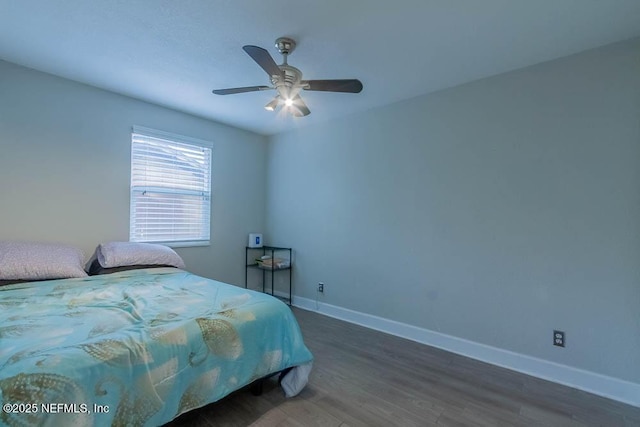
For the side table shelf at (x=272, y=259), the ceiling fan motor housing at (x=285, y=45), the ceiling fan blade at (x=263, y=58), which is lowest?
the side table shelf at (x=272, y=259)

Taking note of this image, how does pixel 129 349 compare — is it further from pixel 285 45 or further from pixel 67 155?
pixel 67 155

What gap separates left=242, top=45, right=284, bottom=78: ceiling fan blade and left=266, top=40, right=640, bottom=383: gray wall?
1.67 meters

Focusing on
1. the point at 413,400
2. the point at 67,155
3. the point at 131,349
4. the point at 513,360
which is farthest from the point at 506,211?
the point at 67,155

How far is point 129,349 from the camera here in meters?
1.27

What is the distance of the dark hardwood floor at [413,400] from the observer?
1.74 meters

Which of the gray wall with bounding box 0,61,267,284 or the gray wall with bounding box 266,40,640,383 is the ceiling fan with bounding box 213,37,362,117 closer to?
the gray wall with bounding box 266,40,640,383

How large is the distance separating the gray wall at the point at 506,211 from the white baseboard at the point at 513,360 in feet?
0.18

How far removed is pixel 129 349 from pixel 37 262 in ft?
5.50

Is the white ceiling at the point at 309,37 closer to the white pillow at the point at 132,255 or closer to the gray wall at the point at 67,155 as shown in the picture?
the gray wall at the point at 67,155

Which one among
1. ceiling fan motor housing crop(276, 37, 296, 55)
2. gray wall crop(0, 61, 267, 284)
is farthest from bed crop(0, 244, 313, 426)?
ceiling fan motor housing crop(276, 37, 296, 55)

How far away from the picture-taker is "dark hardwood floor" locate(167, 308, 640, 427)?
1.74 m

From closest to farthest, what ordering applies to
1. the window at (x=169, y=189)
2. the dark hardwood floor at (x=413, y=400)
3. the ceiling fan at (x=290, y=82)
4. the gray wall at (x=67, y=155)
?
the dark hardwood floor at (x=413, y=400) < the ceiling fan at (x=290, y=82) < the gray wall at (x=67, y=155) < the window at (x=169, y=189)

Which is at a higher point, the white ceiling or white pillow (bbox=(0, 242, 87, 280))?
the white ceiling

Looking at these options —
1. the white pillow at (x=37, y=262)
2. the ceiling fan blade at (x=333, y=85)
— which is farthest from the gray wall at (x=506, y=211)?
the white pillow at (x=37, y=262)
